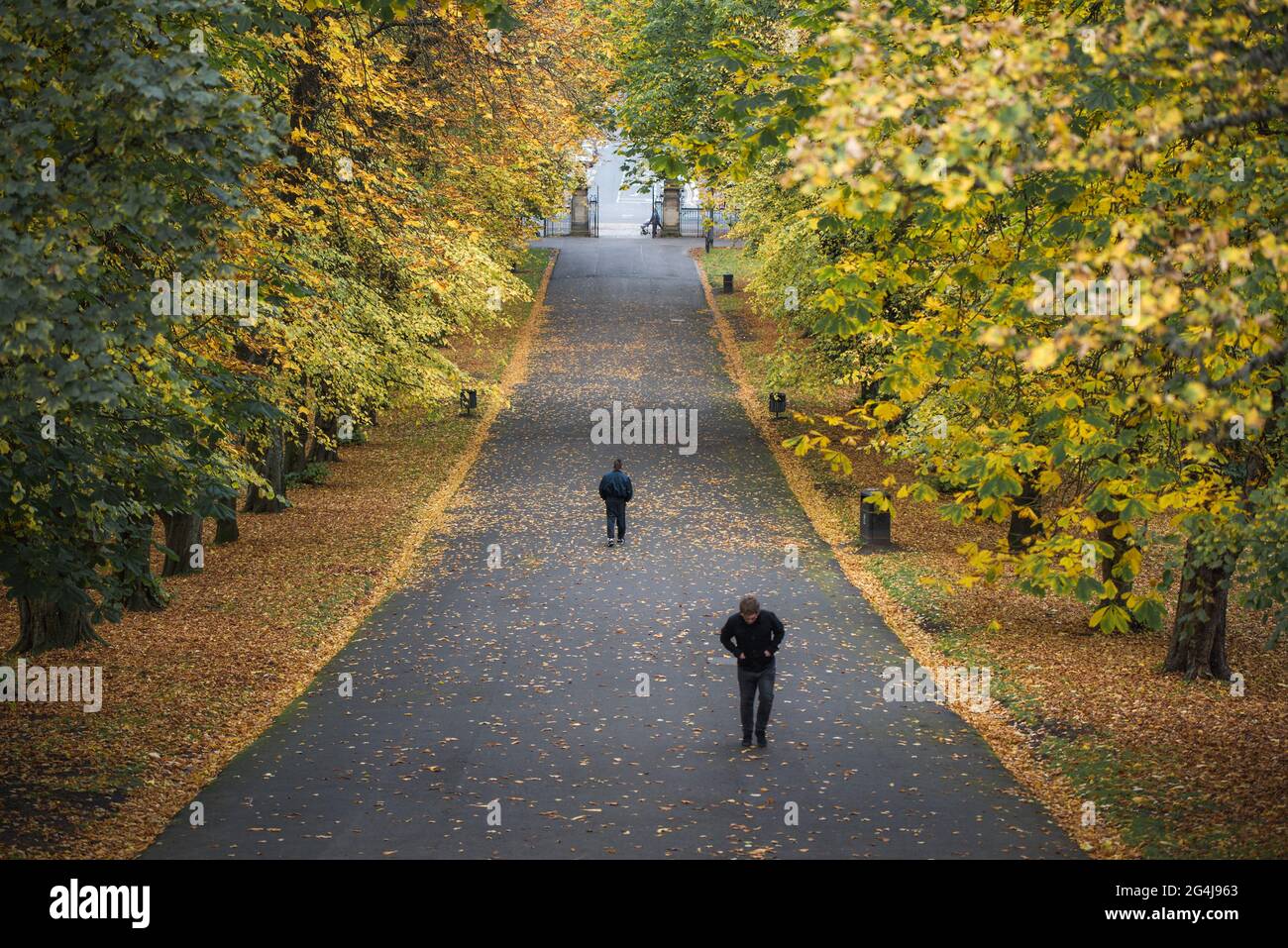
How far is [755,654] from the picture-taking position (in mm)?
12953

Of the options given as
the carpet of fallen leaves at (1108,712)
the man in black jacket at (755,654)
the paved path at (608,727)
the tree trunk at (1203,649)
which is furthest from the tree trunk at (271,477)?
the tree trunk at (1203,649)

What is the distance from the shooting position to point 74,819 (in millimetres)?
10727

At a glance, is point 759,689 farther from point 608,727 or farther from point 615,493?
point 615,493

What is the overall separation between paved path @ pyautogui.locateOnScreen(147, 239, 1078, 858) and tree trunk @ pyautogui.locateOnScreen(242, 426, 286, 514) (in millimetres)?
3331

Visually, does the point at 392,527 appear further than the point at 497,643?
Yes

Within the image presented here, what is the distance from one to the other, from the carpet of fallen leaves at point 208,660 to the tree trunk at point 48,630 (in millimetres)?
242

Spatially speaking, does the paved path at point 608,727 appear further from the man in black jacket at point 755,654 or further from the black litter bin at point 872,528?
the black litter bin at point 872,528

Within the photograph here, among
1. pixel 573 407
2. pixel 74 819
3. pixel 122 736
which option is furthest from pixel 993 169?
pixel 573 407

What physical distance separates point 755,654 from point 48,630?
9.11m

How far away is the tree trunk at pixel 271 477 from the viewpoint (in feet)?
75.3

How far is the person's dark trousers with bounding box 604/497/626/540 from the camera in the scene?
2242 centimetres

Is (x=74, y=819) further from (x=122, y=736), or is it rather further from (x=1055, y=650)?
(x=1055, y=650)

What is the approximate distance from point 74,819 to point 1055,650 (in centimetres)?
1173
